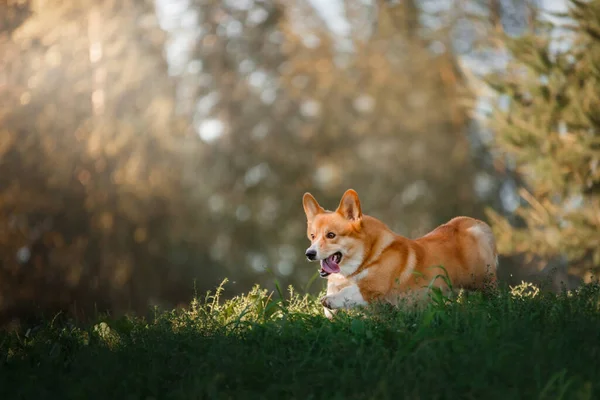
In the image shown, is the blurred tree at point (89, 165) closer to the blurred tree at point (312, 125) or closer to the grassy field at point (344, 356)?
the blurred tree at point (312, 125)

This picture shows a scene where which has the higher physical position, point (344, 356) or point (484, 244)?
point (344, 356)

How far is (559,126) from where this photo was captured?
507 inches

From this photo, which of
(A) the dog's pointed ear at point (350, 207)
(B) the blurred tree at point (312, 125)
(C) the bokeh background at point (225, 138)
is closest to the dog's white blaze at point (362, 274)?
(A) the dog's pointed ear at point (350, 207)

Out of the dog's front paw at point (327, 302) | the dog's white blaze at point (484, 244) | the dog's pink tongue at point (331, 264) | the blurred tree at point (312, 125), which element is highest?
the dog's pink tongue at point (331, 264)

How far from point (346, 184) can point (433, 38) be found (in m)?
4.66

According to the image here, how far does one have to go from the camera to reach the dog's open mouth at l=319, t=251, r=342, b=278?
16.9ft

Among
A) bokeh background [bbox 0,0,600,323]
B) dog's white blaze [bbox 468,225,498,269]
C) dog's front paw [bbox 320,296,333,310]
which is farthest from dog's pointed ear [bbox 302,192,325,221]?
bokeh background [bbox 0,0,600,323]

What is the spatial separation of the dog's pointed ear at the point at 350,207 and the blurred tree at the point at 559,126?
317 inches

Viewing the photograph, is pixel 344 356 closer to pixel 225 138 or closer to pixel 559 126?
pixel 559 126

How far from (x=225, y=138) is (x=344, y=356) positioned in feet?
47.4

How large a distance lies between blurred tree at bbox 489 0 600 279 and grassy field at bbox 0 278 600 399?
8.03 meters

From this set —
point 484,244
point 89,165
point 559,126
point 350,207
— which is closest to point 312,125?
point 89,165

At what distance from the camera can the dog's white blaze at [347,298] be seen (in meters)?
5.01

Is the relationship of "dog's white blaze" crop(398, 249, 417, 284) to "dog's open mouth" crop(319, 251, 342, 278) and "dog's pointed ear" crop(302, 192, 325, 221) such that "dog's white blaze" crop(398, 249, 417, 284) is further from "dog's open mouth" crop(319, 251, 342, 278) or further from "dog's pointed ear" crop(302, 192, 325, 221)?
"dog's pointed ear" crop(302, 192, 325, 221)
